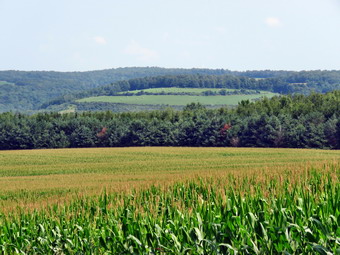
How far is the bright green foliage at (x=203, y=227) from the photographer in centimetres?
1112

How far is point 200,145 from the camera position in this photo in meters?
110

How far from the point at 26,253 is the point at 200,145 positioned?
93652 millimetres

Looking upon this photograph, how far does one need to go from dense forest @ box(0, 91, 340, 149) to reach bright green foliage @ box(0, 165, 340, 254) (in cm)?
8009

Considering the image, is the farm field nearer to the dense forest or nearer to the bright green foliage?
the bright green foliage

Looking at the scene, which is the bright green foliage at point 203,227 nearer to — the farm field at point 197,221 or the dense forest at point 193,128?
the farm field at point 197,221

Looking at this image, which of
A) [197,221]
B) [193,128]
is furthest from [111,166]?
[197,221]

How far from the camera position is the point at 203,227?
1295 centimetres

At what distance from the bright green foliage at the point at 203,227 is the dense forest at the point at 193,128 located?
8009 cm

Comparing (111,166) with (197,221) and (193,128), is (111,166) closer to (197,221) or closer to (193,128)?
(193,128)

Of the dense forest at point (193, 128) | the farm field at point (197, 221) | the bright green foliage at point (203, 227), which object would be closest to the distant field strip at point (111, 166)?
the dense forest at point (193, 128)

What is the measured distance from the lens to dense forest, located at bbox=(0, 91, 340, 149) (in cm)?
9650

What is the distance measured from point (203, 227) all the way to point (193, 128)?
98.5m

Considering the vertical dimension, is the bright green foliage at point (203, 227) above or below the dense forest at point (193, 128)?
above

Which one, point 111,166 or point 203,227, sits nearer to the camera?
point 203,227
